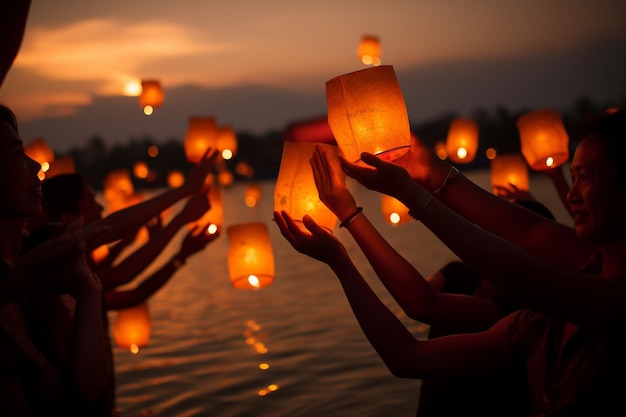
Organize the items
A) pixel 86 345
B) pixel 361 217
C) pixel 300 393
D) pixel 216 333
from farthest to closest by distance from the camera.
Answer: pixel 216 333
pixel 300 393
pixel 361 217
pixel 86 345

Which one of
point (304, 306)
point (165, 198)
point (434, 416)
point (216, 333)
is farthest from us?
point (304, 306)

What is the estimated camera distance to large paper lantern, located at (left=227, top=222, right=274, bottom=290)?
4.39 metres

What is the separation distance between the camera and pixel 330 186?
2.17 m

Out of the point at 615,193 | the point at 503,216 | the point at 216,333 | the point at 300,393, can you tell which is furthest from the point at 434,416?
the point at 216,333

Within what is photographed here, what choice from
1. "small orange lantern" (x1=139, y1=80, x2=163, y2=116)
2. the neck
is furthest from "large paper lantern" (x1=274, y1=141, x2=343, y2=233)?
"small orange lantern" (x1=139, y1=80, x2=163, y2=116)

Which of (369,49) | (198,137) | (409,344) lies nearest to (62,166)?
(198,137)

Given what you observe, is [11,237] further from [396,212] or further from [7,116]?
[396,212]

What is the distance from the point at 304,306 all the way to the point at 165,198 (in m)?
6.29

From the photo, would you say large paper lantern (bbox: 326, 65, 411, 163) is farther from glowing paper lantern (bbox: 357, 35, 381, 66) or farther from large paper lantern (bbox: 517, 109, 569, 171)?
glowing paper lantern (bbox: 357, 35, 381, 66)

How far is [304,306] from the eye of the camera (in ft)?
31.6

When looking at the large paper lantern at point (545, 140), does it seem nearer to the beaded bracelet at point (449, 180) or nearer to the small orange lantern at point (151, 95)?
the beaded bracelet at point (449, 180)

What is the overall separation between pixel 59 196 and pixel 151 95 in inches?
183

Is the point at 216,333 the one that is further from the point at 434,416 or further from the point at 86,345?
the point at 86,345

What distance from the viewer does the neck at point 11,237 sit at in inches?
77.7
